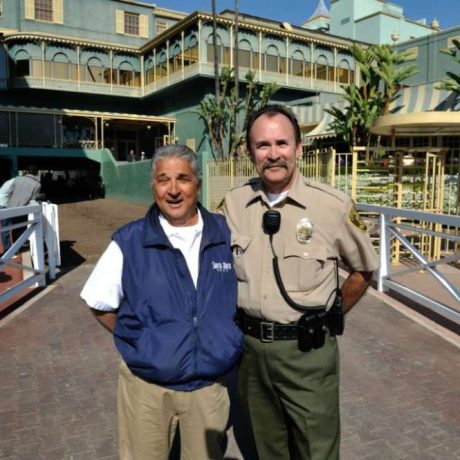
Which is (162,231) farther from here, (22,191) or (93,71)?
(93,71)

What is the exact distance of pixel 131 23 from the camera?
34.3 meters

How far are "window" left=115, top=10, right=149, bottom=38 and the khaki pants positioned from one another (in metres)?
35.8

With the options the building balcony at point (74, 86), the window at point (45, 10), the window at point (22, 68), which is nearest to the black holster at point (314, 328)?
the building balcony at point (74, 86)

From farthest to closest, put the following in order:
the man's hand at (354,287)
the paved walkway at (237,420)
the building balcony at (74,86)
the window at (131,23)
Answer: the window at (131,23) < the building balcony at (74,86) < the paved walkway at (237,420) < the man's hand at (354,287)

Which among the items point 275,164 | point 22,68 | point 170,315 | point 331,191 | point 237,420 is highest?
point 22,68

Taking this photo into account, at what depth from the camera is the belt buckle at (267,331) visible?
217 cm

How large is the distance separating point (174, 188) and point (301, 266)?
694 millimetres

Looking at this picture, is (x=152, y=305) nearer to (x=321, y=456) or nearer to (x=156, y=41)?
(x=321, y=456)

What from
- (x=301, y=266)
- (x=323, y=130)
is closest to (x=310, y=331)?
(x=301, y=266)

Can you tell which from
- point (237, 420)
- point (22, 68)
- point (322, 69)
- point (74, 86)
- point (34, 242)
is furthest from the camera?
point (322, 69)

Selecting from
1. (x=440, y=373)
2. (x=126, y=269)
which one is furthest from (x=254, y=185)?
(x=440, y=373)

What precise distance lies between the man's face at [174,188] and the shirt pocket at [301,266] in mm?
523

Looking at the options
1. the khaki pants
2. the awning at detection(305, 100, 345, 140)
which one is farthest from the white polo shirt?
the awning at detection(305, 100, 345, 140)

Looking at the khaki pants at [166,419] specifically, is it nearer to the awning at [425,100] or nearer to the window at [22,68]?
the awning at [425,100]
